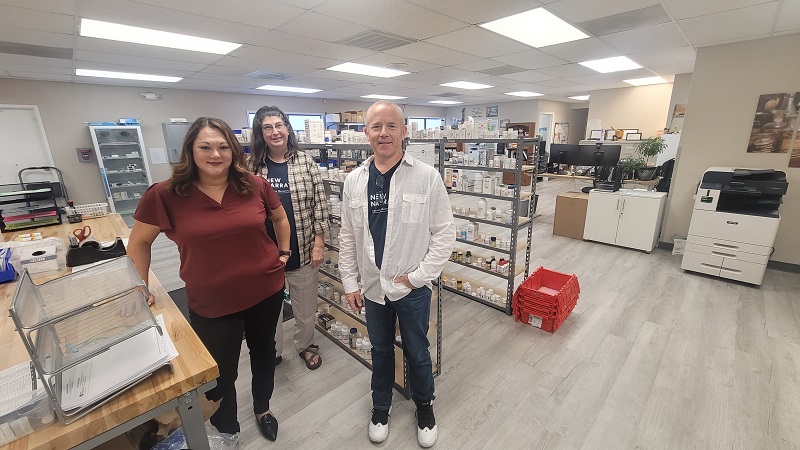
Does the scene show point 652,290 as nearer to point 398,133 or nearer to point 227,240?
point 398,133

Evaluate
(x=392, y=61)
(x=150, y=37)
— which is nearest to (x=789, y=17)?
(x=392, y=61)

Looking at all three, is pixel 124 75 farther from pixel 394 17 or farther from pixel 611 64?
pixel 611 64

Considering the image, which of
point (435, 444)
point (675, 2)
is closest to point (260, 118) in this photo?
point (435, 444)

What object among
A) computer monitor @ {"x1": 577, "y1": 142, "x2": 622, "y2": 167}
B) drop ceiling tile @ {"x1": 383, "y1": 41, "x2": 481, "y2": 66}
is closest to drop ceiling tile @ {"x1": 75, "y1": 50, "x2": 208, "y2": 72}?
drop ceiling tile @ {"x1": 383, "y1": 41, "x2": 481, "y2": 66}

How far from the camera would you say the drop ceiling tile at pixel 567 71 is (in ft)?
17.3

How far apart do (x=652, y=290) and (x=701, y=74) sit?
8.99 feet

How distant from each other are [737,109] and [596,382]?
12.6ft

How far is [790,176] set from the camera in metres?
3.60

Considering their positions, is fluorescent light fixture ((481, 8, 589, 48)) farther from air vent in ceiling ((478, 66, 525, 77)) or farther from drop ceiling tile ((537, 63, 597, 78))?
drop ceiling tile ((537, 63, 597, 78))

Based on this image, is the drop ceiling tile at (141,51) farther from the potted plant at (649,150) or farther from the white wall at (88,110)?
the potted plant at (649,150)

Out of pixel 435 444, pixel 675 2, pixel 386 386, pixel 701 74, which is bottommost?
pixel 435 444

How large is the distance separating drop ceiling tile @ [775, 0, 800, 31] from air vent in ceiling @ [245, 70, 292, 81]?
19.3ft

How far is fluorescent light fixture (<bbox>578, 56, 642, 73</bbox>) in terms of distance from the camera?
4832 millimetres

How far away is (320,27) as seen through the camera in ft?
10.3
